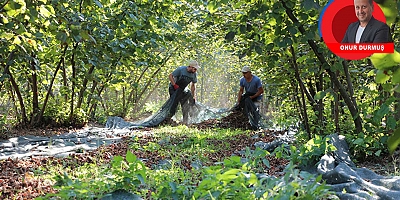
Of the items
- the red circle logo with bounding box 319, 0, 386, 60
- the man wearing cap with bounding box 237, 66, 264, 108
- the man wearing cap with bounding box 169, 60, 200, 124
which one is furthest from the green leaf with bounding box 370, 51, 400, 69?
the man wearing cap with bounding box 169, 60, 200, 124

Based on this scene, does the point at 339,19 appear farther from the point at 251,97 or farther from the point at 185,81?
the point at 185,81

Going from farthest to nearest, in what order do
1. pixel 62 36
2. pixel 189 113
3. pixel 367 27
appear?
pixel 189 113
pixel 367 27
pixel 62 36

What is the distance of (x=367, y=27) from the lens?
9.46ft

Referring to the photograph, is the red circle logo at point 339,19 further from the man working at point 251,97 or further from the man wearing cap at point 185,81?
the man wearing cap at point 185,81

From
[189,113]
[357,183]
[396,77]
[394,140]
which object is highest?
[189,113]

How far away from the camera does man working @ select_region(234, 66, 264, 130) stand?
23.8 ft

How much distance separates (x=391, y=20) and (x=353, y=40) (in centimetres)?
239

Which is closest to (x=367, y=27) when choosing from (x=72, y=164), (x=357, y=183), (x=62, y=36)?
(x=357, y=183)

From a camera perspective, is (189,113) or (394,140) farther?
(189,113)

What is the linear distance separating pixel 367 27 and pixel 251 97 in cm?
452

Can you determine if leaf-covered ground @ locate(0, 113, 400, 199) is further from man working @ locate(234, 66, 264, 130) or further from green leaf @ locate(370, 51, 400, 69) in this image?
man working @ locate(234, 66, 264, 130)

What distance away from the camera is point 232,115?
A: 7566mm

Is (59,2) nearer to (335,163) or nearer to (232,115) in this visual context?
(335,163)

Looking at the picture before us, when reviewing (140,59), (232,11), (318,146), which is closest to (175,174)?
(318,146)
